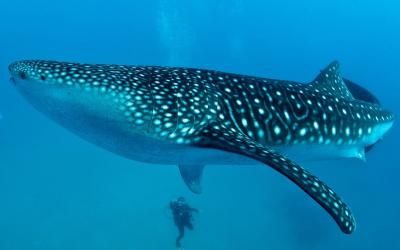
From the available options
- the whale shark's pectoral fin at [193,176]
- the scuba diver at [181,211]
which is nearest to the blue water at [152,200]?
the scuba diver at [181,211]

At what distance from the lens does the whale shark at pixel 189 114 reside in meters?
3.97

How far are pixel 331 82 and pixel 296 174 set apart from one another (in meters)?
4.52

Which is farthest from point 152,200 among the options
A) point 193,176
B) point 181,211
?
point 193,176

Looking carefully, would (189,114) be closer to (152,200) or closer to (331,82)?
(331,82)

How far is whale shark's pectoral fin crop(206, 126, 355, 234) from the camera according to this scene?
370 centimetres

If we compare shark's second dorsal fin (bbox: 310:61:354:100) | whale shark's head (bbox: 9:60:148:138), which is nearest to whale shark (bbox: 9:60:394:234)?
whale shark's head (bbox: 9:60:148:138)

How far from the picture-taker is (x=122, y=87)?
438 cm

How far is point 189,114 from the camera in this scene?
4551mm

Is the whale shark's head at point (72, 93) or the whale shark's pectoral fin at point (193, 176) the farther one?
the whale shark's pectoral fin at point (193, 176)

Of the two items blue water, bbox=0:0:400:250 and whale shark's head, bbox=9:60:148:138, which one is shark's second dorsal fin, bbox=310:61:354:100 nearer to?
whale shark's head, bbox=9:60:148:138

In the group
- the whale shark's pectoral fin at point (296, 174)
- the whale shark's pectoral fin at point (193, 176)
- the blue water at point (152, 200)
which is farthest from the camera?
the blue water at point (152, 200)

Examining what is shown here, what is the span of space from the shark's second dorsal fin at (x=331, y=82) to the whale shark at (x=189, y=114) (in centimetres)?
122

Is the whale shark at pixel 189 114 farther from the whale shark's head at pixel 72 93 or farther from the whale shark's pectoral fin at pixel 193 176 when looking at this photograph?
the whale shark's pectoral fin at pixel 193 176

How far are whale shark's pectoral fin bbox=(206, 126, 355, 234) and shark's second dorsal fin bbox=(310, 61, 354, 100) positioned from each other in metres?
3.61
